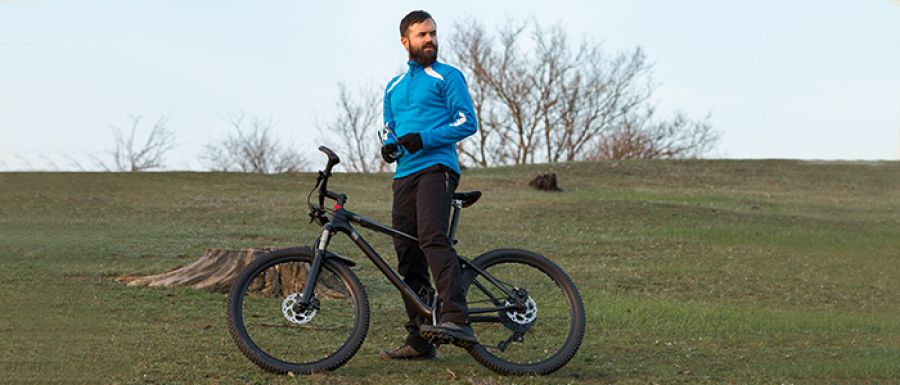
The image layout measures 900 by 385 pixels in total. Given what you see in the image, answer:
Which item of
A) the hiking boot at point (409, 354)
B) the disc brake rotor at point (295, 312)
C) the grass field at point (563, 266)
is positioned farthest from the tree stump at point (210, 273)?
the disc brake rotor at point (295, 312)

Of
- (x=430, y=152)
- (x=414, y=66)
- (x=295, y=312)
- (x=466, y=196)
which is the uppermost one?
(x=414, y=66)

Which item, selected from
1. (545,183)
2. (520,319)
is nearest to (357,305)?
(520,319)

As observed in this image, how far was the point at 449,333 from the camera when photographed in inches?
230

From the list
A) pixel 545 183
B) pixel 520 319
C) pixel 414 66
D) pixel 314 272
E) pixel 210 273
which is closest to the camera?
pixel 314 272

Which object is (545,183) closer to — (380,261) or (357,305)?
(380,261)

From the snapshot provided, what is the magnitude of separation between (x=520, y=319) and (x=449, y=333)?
1.67 feet

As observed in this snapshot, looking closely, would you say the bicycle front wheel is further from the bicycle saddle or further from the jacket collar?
the jacket collar

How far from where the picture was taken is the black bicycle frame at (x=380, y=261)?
589cm

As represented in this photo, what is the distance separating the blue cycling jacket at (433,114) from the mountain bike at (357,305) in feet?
0.88

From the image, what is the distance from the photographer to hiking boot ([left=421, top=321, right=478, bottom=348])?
5848mm

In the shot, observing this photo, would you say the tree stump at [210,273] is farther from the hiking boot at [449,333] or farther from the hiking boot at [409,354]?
the hiking boot at [449,333]

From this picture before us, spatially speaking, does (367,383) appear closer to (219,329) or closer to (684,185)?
(219,329)

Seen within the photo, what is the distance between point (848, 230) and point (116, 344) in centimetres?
1413

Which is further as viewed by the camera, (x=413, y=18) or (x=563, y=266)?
(x=563, y=266)
